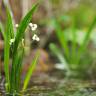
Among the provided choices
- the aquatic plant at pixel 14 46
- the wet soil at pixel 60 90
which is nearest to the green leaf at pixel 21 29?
the aquatic plant at pixel 14 46

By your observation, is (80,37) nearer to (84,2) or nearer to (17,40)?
(84,2)

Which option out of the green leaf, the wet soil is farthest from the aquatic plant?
the wet soil

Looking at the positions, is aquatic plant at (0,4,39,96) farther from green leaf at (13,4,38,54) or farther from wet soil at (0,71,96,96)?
wet soil at (0,71,96,96)

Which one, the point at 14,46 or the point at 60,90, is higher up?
the point at 14,46

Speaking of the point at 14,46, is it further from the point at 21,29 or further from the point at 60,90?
→ the point at 60,90

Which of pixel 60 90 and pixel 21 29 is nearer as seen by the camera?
pixel 21 29

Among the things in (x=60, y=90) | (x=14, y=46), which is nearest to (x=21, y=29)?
(x=14, y=46)

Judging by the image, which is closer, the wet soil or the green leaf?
the green leaf

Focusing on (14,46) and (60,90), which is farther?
(60,90)

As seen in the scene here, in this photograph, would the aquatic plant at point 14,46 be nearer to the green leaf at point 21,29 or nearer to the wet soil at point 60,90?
the green leaf at point 21,29

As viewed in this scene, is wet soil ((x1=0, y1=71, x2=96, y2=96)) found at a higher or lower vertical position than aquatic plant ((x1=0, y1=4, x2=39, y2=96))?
lower

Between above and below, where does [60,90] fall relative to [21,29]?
below
